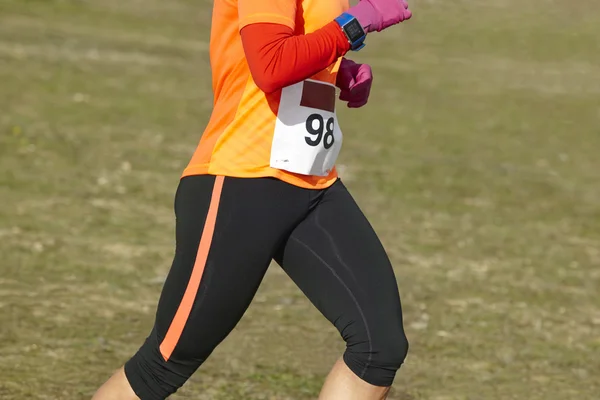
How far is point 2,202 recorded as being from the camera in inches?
326

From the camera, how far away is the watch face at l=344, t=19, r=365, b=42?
337 cm

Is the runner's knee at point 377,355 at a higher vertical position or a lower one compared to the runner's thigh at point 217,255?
lower

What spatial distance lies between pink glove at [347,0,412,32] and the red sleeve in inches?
6.7

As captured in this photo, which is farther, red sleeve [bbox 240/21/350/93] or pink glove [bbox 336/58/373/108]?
A: pink glove [bbox 336/58/373/108]

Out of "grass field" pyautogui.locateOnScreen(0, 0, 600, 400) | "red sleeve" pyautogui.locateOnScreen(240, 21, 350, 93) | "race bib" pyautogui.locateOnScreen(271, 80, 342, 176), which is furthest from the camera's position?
"grass field" pyautogui.locateOnScreen(0, 0, 600, 400)

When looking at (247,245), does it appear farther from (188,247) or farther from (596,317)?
(596,317)

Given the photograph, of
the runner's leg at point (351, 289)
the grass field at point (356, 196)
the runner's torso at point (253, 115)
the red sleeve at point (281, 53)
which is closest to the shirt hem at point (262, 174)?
the runner's torso at point (253, 115)

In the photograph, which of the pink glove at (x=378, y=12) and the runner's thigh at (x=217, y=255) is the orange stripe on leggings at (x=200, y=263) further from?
the pink glove at (x=378, y=12)

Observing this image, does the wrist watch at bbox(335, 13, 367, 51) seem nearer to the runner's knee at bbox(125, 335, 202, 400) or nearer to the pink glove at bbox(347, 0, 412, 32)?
the pink glove at bbox(347, 0, 412, 32)

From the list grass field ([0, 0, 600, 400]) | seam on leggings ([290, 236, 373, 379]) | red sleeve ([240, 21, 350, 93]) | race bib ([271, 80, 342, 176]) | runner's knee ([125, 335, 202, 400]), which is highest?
red sleeve ([240, 21, 350, 93])

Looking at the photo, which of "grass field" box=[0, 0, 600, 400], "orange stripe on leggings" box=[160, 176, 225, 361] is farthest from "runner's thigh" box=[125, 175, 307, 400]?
"grass field" box=[0, 0, 600, 400]

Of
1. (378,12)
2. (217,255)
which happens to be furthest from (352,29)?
(217,255)

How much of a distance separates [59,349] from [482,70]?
12.0 m

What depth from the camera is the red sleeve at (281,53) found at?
327cm
